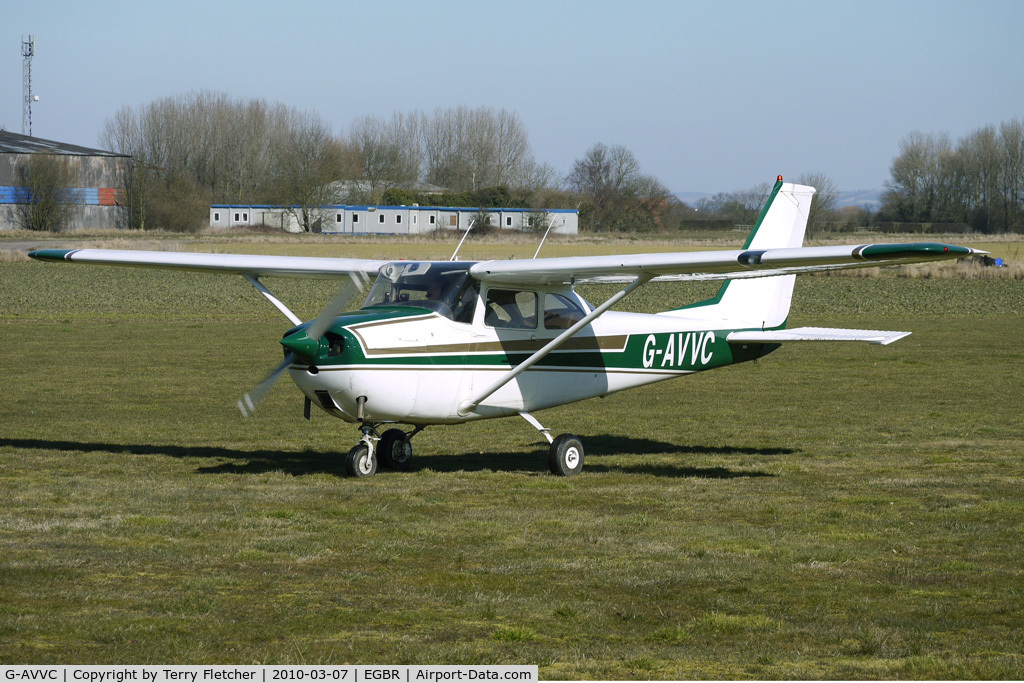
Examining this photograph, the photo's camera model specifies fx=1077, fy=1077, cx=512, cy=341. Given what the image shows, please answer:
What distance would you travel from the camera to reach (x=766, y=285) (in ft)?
43.8

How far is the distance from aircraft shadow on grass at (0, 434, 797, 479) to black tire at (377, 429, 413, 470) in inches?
7.6

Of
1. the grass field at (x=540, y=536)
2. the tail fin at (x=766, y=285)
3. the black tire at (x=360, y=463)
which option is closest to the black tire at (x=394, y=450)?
the grass field at (x=540, y=536)

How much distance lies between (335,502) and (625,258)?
365 centimetres

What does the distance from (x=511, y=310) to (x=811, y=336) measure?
147 inches

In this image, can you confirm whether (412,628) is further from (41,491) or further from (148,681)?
(41,491)

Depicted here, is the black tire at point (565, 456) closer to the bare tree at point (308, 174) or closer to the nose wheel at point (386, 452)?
the nose wheel at point (386, 452)

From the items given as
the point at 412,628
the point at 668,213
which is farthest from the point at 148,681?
the point at 668,213

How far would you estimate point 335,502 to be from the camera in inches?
366

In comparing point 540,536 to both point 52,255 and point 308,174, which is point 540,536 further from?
point 308,174

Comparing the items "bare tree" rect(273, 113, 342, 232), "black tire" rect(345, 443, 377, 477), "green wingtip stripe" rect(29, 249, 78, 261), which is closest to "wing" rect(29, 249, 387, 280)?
"green wingtip stripe" rect(29, 249, 78, 261)

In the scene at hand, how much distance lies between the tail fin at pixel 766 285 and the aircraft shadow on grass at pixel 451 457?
161cm

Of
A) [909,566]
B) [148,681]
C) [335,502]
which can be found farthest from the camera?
[335,502]

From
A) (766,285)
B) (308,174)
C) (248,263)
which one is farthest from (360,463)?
(308,174)

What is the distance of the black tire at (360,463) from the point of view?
1058cm
